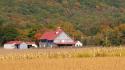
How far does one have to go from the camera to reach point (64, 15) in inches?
3957

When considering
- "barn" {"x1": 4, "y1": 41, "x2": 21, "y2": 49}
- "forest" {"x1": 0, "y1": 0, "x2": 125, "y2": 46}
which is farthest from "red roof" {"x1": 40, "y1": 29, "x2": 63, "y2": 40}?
"barn" {"x1": 4, "y1": 41, "x2": 21, "y2": 49}

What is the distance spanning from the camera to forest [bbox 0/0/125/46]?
7300 cm

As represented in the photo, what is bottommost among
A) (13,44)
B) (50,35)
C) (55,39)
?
(55,39)

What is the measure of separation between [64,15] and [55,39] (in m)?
37.7

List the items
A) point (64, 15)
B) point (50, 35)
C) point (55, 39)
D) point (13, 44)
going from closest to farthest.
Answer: point (13, 44), point (55, 39), point (50, 35), point (64, 15)

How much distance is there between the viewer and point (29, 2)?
344ft

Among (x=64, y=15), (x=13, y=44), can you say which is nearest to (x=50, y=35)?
(x=13, y=44)

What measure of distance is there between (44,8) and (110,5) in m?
20.1

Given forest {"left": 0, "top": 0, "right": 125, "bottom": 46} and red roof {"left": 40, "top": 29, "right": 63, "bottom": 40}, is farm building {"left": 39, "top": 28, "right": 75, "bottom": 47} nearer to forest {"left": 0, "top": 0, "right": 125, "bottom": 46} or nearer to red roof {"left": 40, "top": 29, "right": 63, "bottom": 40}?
red roof {"left": 40, "top": 29, "right": 63, "bottom": 40}

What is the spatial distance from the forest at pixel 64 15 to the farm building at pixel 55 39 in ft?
5.04

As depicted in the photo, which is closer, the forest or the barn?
the barn

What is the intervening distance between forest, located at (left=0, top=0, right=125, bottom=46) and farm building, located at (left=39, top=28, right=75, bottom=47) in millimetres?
1535

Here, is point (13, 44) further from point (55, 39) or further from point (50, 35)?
point (55, 39)

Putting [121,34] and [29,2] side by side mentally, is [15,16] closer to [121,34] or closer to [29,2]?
[29,2]
